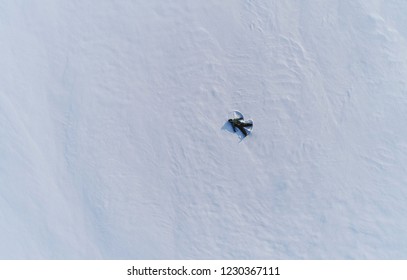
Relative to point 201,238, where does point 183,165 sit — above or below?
above

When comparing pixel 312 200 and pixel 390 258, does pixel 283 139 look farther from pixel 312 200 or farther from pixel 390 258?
pixel 390 258

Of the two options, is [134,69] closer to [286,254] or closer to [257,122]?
[257,122]

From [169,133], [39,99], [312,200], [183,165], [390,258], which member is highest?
[39,99]

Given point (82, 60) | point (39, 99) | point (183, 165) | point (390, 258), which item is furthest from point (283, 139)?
point (39, 99)

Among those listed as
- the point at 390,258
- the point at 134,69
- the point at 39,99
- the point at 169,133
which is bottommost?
the point at 390,258

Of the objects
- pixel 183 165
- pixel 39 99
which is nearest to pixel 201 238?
pixel 183 165

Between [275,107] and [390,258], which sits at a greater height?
[275,107]
